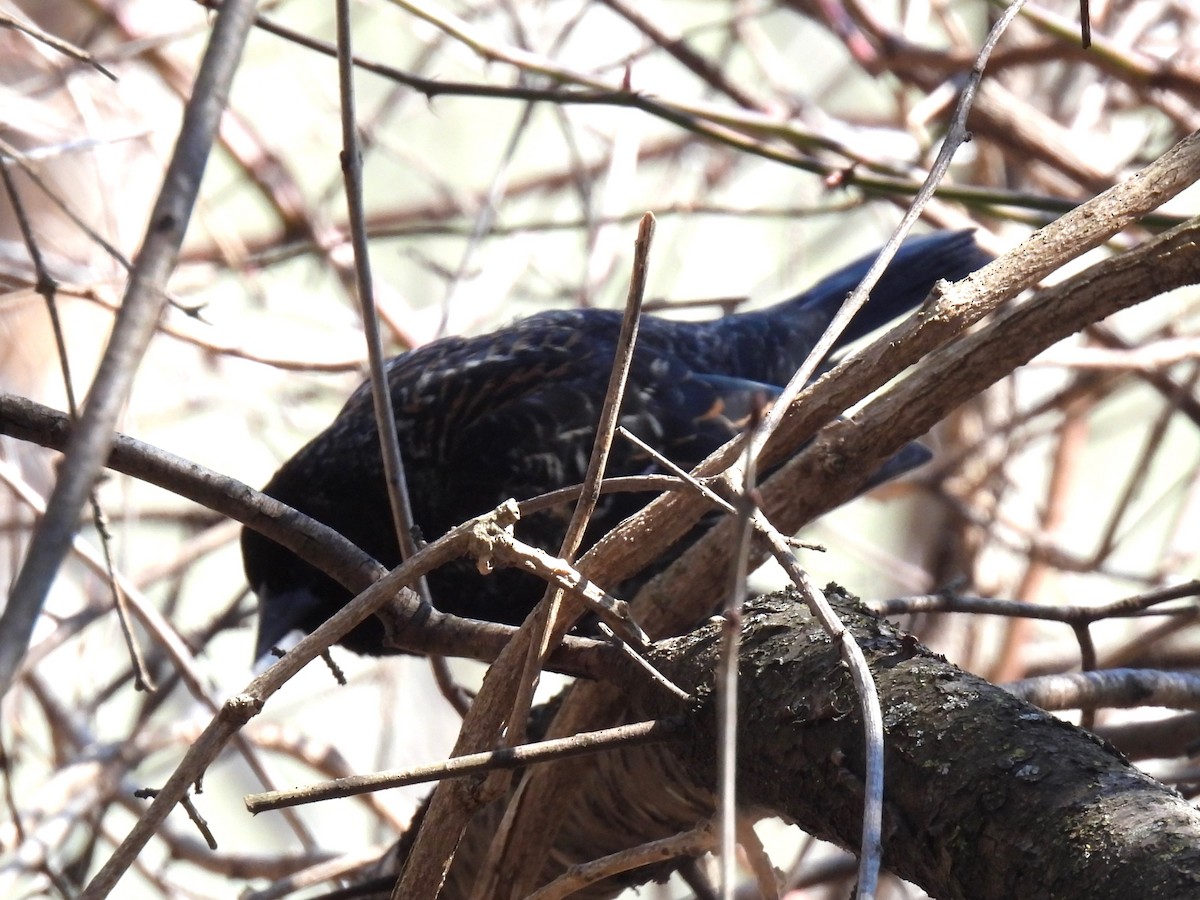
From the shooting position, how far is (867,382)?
3.17ft

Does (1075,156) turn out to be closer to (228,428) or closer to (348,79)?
(348,79)

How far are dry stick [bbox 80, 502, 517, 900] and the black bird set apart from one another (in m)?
1.00

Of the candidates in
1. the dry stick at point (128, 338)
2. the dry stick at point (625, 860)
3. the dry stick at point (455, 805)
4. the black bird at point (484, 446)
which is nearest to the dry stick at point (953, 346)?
the dry stick at point (455, 805)

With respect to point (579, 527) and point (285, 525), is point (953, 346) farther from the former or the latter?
point (285, 525)

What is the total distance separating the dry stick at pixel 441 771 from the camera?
2.75 feet

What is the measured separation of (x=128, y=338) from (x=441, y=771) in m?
0.39

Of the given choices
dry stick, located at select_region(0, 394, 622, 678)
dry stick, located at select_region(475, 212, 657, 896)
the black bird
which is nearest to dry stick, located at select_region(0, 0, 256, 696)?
dry stick, located at select_region(475, 212, 657, 896)

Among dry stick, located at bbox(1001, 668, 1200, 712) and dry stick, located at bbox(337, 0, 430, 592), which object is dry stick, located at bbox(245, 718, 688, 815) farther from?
dry stick, located at bbox(1001, 668, 1200, 712)

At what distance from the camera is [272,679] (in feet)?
2.90

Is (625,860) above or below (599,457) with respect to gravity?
below

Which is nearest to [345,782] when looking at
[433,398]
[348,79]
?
[348,79]

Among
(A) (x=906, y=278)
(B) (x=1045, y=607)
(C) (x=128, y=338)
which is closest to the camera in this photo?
(C) (x=128, y=338)

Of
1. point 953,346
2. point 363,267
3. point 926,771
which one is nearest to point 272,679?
point 363,267

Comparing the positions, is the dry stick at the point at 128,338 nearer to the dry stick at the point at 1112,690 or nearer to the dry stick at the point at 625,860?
the dry stick at the point at 625,860
